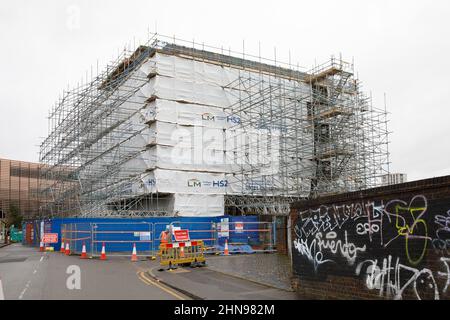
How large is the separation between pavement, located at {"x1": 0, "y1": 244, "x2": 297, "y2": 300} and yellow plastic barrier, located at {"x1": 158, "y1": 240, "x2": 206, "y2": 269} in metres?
0.50

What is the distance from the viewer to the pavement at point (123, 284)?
10539mm

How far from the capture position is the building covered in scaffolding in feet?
101

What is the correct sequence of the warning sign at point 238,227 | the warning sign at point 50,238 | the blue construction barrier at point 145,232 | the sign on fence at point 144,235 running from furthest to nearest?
the warning sign at point 50,238
the warning sign at point 238,227
the sign on fence at point 144,235
the blue construction barrier at point 145,232

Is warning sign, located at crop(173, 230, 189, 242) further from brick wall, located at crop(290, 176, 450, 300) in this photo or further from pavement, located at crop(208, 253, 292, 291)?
brick wall, located at crop(290, 176, 450, 300)

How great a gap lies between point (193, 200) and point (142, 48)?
37.4 ft

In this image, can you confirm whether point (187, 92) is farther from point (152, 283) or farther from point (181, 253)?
point (152, 283)

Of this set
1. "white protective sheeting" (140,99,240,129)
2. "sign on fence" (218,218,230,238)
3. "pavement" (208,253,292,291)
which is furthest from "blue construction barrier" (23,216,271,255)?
"white protective sheeting" (140,99,240,129)

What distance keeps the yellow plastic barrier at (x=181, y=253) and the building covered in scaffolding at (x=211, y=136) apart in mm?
12484

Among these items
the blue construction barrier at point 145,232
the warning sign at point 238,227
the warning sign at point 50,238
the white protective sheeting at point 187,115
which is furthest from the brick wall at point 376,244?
the white protective sheeting at point 187,115

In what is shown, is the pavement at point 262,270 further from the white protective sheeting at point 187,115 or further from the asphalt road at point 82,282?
the white protective sheeting at point 187,115

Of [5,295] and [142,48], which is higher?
[142,48]

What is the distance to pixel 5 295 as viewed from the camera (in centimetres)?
1068
